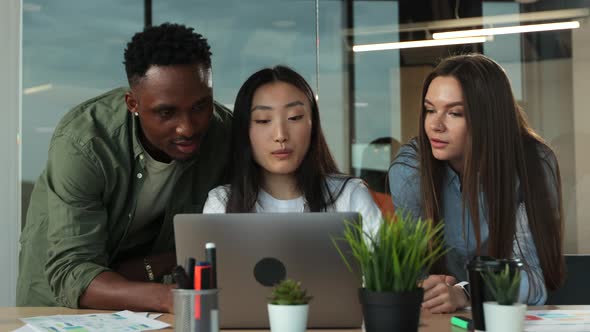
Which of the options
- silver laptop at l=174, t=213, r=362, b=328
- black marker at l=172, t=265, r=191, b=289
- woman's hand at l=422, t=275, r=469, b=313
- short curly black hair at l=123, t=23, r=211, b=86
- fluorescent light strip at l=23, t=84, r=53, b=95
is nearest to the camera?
black marker at l=172, t=265, r=191, b=289

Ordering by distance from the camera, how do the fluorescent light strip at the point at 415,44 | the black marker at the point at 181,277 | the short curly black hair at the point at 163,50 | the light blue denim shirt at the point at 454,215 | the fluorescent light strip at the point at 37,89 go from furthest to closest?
1. the fluorescent light strip at the point at 415,44
2. the fluorescent light strip at the point at 37,89
3. the short curly black hair at the point at 163,50
4. the light blue denim shirt at the point at 454,215
5. the black marker at the point at 181,277

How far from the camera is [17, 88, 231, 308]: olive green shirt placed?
6.88 feet

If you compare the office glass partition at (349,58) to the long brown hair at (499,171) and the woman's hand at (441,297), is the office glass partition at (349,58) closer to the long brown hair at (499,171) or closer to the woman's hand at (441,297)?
the long brown hair at (499,171)

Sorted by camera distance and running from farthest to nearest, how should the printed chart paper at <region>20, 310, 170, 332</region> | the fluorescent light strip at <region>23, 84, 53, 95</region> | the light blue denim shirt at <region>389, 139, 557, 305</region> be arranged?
the fluorescent light strip at <region>23, 84, 53, 95</region>
the light blue denim shirt at <region>389, 139, 557, 305</region>
the printed chart paper at <region>20, 310, 170, 332</region>

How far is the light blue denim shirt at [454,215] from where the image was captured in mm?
2094

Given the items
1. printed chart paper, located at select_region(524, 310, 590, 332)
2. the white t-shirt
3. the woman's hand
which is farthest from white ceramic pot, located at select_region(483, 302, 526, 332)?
the white t-shirt

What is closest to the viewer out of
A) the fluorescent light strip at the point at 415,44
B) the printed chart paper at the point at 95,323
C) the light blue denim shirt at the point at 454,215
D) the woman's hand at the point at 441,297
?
the printed chart paper at the point at 95,323

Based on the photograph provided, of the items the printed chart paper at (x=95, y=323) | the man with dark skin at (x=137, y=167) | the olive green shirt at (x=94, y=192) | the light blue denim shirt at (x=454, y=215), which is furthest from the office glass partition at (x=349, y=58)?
the printed chart paper at (x=95, y=323)

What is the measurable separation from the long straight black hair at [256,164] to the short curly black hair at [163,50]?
0.57ft

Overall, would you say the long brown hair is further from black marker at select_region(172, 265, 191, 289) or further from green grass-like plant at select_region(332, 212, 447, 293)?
black marker at select_region(172, 265, 191, 289)

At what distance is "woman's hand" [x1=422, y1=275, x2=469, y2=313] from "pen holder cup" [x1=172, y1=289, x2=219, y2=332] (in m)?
0.62

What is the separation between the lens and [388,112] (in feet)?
14.9

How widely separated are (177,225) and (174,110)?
789mm

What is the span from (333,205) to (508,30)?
263 centimetres
